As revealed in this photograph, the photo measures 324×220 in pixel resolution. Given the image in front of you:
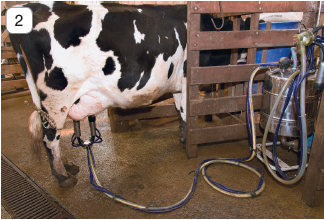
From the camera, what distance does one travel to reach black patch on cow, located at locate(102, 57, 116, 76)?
7.06ft

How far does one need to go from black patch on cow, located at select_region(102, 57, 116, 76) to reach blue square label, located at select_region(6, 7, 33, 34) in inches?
28.0

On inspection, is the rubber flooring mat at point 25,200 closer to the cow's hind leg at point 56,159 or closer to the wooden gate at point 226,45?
the cow's hind leg at point 56,159

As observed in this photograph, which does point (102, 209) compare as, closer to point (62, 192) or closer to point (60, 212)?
point (60, 212)

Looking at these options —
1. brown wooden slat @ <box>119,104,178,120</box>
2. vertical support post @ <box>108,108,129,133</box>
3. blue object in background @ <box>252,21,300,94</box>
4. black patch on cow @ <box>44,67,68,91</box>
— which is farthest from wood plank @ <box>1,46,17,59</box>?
blue object in background @ <box>252,21,300,94</box>

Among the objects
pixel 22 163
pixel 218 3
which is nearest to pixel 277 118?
pixel 218 3

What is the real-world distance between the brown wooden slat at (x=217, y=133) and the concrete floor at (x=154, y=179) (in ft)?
0.84

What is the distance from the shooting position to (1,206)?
6.94 ft

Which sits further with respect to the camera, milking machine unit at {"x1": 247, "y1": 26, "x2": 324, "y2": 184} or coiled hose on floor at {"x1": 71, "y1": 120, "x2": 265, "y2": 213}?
coiled hose on floor at {"x1": 71, "y1": 120, "x2": 265, "y2": 213}

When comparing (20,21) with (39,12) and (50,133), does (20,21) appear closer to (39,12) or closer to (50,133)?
(39,12)

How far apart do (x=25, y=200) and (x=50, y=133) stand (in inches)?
27.6

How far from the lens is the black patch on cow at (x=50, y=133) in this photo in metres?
2.24

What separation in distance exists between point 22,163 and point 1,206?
0.81 meters

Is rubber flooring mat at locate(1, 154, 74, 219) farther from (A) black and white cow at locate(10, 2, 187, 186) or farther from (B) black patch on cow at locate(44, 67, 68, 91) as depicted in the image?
(B) black patch on cow at locate(44, 67, 68, 91)

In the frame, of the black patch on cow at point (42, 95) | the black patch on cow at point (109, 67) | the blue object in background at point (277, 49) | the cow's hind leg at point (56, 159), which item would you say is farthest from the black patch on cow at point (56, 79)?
the blue object in background at point (277, 49)
